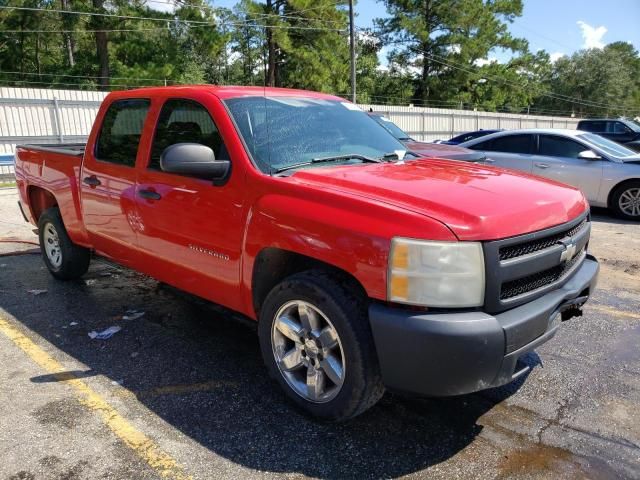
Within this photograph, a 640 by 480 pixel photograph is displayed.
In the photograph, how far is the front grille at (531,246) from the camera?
2656 mm

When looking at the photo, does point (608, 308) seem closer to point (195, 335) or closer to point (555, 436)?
point (555, 436)

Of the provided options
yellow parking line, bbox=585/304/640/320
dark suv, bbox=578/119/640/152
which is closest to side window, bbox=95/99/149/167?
yellow parking line, bbox=585/304/640/320

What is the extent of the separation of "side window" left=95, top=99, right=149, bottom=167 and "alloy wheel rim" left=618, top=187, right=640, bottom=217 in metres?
8.12

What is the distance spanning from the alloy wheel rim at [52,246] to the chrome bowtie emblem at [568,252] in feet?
15.5

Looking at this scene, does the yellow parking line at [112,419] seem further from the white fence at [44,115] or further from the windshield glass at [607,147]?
the white fence at [44,115]

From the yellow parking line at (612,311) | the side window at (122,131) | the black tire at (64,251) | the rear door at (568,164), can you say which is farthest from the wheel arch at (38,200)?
the rear door at (568,164)

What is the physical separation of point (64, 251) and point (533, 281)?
4516mm

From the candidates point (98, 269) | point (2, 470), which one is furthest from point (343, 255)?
point (98, 269)

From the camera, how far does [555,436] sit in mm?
2957

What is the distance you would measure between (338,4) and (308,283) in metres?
34.2

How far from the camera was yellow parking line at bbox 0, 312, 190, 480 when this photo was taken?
2701 mm

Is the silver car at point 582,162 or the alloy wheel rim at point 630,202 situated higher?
the silver car at point 582,162

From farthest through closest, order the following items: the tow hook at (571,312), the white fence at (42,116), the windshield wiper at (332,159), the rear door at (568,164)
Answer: the white fence at (42,116) → the rear door at (568,164) → the windshield wiper at (332,159) → the tow hook at (571,312)

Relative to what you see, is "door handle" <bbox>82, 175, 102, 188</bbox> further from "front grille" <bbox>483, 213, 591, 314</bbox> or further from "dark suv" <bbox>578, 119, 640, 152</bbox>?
"dark suv" <bbox>578, 119, 640, 152</bbox>
